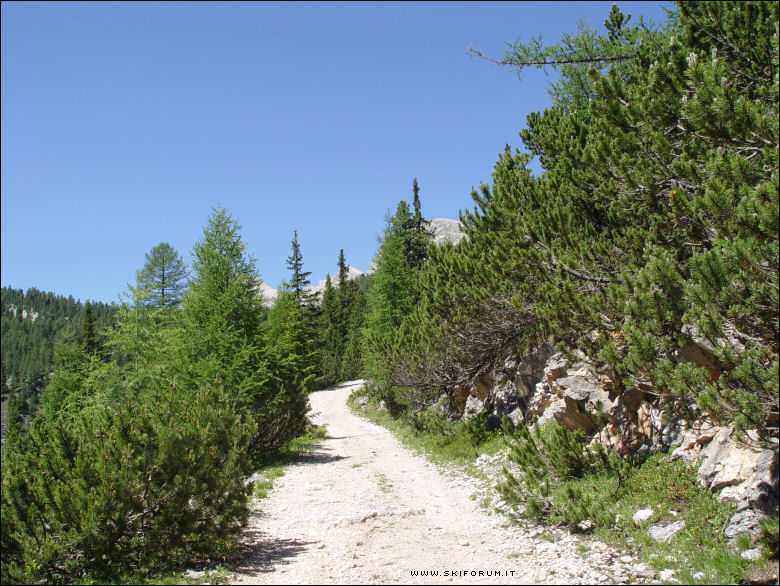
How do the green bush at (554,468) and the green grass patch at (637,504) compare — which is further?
the green bush at (554,468)

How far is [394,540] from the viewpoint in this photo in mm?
7375

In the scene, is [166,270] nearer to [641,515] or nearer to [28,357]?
[641,515]

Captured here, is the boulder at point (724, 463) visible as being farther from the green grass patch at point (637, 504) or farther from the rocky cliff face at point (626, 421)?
the green grass patch at point (637, 504)

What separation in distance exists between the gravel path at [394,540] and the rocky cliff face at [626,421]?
1.83 m

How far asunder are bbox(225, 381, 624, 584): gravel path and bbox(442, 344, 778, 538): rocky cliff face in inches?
72.1

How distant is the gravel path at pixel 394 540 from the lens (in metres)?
5.93

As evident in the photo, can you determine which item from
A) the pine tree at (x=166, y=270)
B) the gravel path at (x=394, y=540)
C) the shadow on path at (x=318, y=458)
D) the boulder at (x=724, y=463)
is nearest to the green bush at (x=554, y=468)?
the gravel path at (x=394, y=540)

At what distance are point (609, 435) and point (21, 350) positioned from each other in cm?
20262

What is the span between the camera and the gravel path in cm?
593

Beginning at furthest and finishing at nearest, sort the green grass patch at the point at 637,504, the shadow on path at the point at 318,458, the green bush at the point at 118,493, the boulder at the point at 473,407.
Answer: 1. the boulder at the point at 473,407
2. the shadow on path at the point at 318,458
3. the green grass patch at the point at 637,504
4. the green bush at the point at 118,493

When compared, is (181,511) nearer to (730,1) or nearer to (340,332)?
(730,1)

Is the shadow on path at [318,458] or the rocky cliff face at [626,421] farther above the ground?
the rocky cliff face at [626,421]

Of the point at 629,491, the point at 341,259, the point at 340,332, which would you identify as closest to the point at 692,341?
the point at 629,491

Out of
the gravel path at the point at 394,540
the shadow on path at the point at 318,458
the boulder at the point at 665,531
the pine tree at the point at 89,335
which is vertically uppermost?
the pine tree at the point at 89,335
